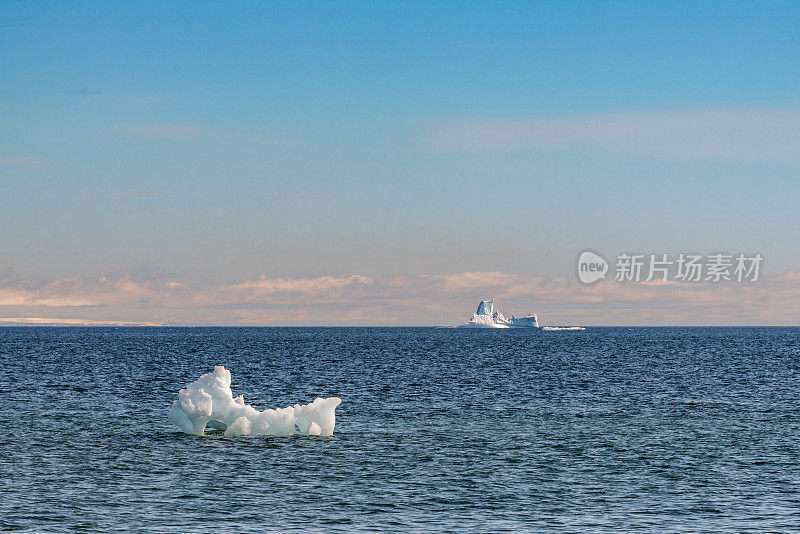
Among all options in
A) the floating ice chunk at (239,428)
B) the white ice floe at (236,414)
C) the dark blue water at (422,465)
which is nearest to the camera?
the dark blue water at (422,465)

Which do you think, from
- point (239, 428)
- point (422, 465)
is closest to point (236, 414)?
point (239, 428)

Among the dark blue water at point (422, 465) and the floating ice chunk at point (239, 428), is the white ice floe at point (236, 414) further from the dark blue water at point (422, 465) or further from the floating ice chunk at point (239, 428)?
the dark blue water at point (422, 465)

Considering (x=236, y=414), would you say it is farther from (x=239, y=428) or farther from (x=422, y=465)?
(x=422, y=465)

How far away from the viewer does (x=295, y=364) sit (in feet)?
380

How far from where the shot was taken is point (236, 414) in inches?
1724

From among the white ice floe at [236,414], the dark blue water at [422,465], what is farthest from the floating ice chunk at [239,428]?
the dark blue water at [422,465]

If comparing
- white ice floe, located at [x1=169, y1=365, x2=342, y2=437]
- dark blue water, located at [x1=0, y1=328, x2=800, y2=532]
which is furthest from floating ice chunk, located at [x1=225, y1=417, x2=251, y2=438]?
dark blue water, located at [x1=0, y1=328, x2=800, y2=532]

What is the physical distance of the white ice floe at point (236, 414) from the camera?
42.9 meters

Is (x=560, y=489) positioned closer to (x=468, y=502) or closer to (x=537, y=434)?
(x=468, y=502)

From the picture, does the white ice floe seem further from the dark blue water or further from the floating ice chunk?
the dark blue water

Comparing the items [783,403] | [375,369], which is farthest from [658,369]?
[783,403]

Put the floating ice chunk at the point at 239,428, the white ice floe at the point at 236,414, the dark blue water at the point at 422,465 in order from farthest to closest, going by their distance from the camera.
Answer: the floating ice chunk at the point at 239,428 < the white ice floe at the point at 236,414 < the dark blue water at the point at 422,465


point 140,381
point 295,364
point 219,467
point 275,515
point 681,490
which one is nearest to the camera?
point 275,515

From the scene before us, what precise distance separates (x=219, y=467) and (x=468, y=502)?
36.5 feet
